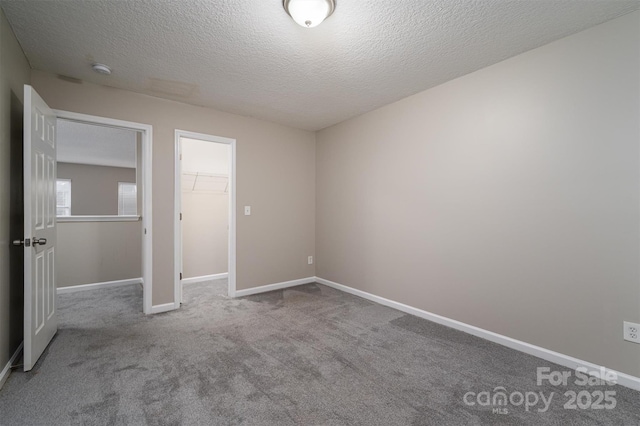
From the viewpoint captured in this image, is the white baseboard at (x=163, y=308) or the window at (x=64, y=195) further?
the window at (x=64, y=195)

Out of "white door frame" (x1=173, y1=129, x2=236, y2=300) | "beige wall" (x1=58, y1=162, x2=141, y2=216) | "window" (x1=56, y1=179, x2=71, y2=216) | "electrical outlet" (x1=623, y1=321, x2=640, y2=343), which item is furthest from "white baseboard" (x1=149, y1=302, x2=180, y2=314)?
"window" (x1=56, y1=179, x2=71, y2=216)

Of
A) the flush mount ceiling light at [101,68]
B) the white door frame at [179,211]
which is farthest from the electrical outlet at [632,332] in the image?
the flush mount ceiling light at [101,68]

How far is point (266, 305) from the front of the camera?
3371 mm

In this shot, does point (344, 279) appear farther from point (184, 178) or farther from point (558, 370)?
point (184, 178)

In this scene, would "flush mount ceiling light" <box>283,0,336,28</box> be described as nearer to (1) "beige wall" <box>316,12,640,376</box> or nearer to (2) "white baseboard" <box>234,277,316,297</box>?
(1) "beige wall" <box>316,12,640,376</box>

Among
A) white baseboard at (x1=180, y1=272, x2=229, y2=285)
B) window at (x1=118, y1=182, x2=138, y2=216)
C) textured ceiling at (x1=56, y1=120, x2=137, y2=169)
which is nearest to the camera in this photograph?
white baseboard at (x1=180, y1=272, x2=229, y2=285)

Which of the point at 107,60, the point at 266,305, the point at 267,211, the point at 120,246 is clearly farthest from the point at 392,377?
the point at 120,246

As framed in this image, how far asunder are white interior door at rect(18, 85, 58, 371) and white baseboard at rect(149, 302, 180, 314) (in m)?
0.79

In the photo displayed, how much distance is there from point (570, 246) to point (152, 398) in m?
3.01

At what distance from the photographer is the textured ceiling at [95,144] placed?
4703 millimetres

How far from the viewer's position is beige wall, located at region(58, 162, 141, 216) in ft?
25.2

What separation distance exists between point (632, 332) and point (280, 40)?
3.12 meters

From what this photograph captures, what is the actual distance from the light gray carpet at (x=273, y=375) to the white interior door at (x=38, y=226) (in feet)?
0.76

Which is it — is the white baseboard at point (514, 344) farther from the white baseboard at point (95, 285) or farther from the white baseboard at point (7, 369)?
the white baseboard at point (95, 285)
